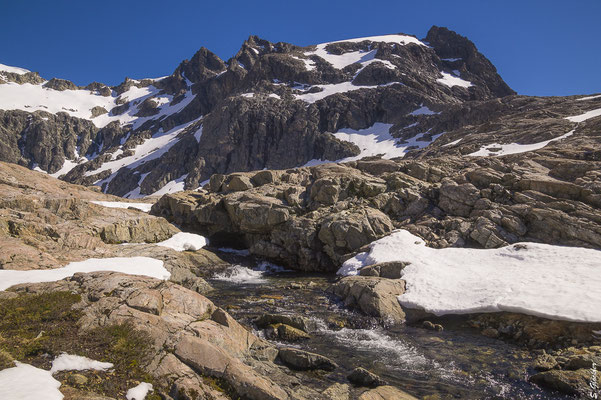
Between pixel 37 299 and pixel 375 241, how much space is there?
2276cm

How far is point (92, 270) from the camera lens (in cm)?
2081

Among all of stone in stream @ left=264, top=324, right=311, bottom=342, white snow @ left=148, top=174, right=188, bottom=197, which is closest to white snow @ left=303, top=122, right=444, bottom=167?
white snow @ left=148, top=174, right=188, bottom=197

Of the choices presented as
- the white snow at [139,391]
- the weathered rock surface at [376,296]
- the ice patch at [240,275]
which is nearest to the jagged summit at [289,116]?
the ice patch at [240,275]

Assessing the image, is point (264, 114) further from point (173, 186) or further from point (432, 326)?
point (432, 326)

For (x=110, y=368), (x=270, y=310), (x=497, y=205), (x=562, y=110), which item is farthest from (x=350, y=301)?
(x=562, y=110)

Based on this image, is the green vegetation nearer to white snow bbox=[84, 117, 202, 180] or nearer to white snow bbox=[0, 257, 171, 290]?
white snow bbox=[0, 257, 171, 290]

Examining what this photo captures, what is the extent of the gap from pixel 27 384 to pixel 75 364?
102cm

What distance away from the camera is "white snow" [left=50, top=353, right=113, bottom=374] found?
7047 millimetres

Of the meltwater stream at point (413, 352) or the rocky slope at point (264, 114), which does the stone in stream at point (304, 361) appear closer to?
the meltwater stream at point (413, 352)

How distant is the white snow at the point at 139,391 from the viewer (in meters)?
6.50

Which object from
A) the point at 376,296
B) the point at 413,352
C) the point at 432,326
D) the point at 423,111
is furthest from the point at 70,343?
A: the point at 423,111

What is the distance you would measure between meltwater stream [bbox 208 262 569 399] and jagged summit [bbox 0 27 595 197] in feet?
187

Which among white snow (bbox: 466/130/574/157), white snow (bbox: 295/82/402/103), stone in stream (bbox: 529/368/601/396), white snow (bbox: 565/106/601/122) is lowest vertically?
stone in stream (bbox: 529/368/601/396)

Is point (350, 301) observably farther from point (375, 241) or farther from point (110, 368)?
point (110, 368)
